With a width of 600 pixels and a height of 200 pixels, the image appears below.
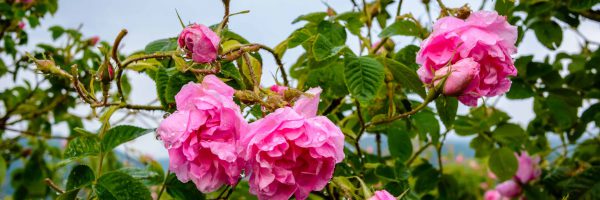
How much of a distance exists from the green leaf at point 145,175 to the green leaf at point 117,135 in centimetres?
16

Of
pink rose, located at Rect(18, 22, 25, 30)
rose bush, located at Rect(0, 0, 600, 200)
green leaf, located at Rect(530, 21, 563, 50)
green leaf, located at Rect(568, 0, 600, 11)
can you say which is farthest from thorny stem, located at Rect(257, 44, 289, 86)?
pink rose, located at Rect(18, 22, 25, 30)

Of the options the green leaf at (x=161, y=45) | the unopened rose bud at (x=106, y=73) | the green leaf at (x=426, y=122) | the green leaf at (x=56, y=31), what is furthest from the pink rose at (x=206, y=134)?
the green leaf at (x=56, y=31)

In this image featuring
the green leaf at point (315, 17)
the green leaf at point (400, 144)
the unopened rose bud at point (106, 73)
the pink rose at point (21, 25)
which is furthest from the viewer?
the pink rose at point (21, 25)

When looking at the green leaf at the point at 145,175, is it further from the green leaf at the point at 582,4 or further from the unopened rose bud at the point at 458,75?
Answer: the green leaf at the point at 582,4

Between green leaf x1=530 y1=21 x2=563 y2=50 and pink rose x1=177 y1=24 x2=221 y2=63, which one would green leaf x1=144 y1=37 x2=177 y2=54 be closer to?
pink rose x1=177 y1=24 x2=221 y2=63

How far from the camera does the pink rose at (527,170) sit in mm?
1554

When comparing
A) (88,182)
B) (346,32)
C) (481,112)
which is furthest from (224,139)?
(481,112)

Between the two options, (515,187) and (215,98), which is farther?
(515,187)

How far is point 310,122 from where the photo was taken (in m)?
0.54

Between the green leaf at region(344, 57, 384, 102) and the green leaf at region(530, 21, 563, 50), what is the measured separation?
0.72 meters

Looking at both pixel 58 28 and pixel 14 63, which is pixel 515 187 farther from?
pixel 14 63

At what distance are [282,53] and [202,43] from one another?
1.02 ft

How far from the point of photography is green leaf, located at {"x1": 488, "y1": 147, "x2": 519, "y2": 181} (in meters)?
1.26

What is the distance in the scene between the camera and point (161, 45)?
78 cm
